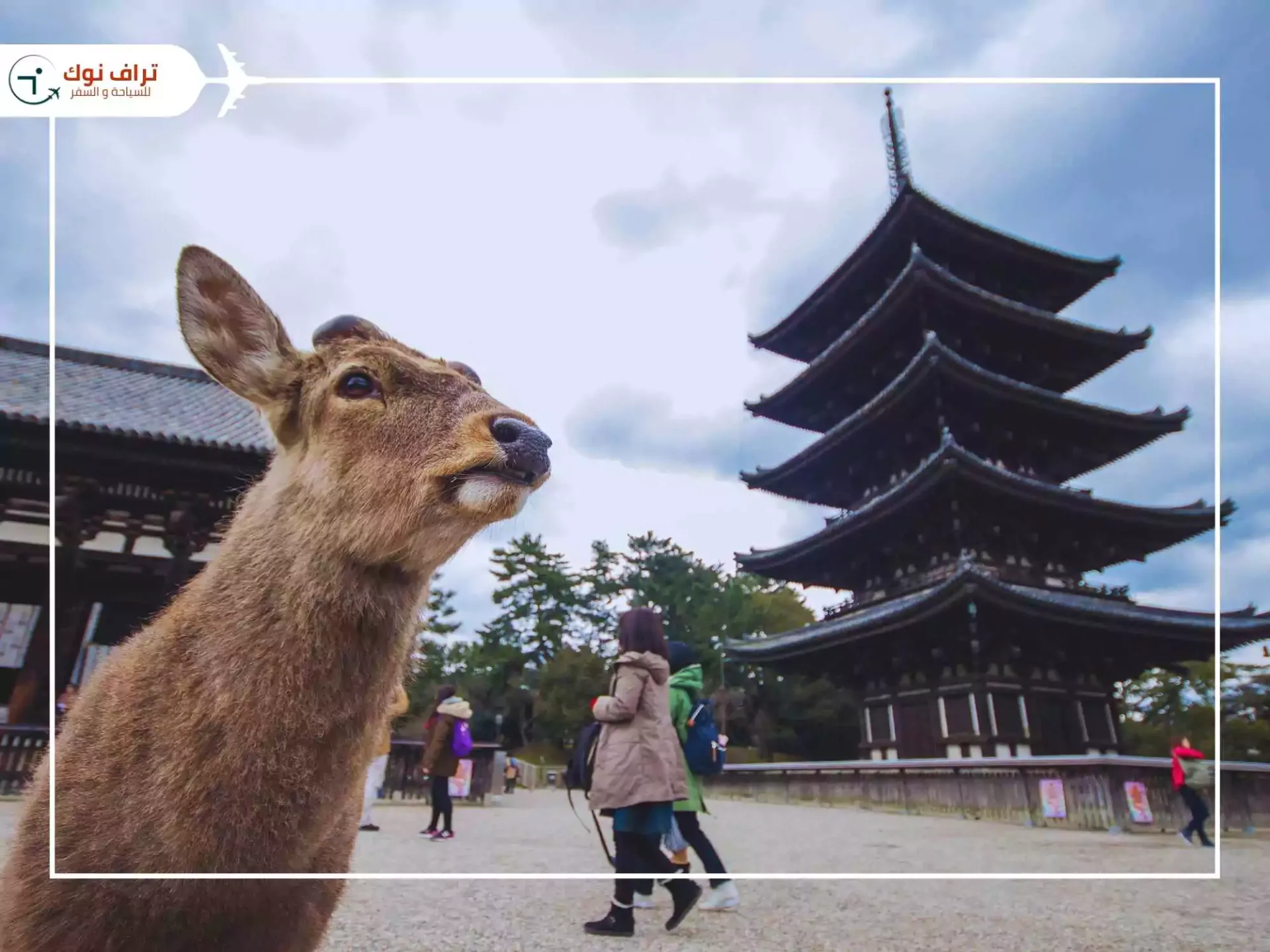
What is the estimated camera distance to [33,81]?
6.59ft

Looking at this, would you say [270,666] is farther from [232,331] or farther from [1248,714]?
[1248,714]

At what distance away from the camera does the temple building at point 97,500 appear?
4.52 metres

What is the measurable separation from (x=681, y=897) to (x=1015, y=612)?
6823mm

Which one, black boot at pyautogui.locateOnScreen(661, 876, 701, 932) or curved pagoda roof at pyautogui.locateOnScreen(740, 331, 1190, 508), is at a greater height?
curved pagoda roof at pyautogui.locateOnScreen(740, 331, 1190, 508)

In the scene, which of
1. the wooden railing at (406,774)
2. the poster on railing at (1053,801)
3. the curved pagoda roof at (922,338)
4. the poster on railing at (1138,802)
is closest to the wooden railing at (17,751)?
the wooden railing at (406,774)

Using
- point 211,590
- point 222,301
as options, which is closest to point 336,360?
point 222,301

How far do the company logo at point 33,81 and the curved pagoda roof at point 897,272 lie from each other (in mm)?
5129

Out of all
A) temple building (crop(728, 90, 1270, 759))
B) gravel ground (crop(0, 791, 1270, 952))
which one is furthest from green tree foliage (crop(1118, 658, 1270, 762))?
temple building (crop(728, 90, 1270, 759))

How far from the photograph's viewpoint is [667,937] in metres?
2.63

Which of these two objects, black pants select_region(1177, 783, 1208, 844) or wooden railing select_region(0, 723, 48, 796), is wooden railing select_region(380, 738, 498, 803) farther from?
black pants select_region(1177, 783, 1208, 844)

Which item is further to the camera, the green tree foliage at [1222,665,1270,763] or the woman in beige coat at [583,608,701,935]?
the green tree foliage at [1222,665,1270,763]

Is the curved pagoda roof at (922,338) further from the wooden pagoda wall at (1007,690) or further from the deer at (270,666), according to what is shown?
the deer at (270,666)

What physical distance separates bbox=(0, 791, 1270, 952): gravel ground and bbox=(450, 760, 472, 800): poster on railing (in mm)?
211

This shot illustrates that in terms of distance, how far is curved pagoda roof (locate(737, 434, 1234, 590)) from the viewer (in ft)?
22.6
